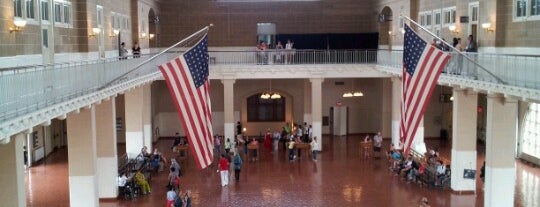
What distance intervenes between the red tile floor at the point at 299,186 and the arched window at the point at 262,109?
883cm

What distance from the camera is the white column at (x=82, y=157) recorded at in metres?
19.5

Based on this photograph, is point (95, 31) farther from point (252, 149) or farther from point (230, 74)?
point (230, 74)

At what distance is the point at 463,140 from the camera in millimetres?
23766

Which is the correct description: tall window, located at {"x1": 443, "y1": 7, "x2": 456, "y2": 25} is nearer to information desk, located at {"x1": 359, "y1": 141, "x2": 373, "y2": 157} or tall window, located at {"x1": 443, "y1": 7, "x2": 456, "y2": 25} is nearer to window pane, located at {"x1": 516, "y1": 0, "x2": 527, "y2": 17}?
window pane, located at {"x1": 516, "y1": 0, "x2": 527, "y2": 17}

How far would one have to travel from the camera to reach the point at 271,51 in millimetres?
33188

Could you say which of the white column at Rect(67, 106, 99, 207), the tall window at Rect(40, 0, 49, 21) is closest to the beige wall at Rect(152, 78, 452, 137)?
the white column at Rect(67, 106, 99, 207)

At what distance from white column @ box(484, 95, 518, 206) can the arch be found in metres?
15.2

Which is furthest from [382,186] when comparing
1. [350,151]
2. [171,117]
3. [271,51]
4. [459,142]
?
[171,117]

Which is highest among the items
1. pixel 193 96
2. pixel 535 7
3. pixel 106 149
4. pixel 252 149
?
pixel 535 7

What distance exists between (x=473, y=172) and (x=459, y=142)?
3.98 ft

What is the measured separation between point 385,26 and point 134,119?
14.8 meters

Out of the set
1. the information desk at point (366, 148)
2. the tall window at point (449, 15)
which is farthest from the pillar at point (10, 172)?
the information desk at point (366, 148)

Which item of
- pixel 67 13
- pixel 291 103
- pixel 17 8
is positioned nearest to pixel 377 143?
pixel 291 103

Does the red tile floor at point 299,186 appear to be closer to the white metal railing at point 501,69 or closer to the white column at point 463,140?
the white column at point 463,140
